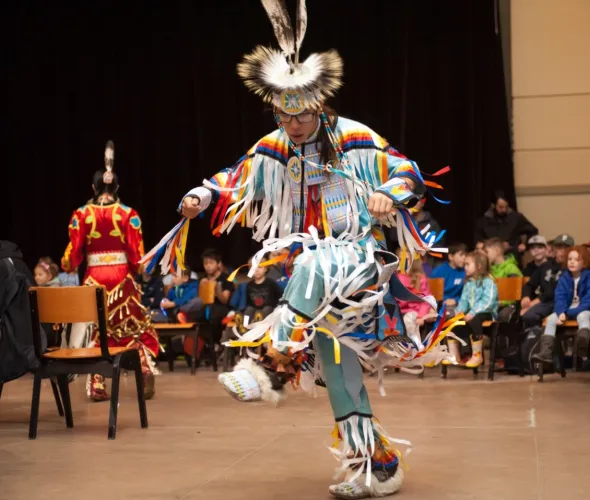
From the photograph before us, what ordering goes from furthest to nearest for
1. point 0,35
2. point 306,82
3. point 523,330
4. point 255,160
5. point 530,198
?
1. point 0,35
2. point 530,198
3. point 523,330
4. point 255,160
5. point 306,82

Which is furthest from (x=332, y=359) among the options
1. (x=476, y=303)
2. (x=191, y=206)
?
(x=476, y=303)

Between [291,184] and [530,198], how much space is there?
24.4 feet

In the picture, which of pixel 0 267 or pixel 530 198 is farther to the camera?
pixel 530 198

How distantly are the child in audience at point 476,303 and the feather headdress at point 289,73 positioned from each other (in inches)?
177

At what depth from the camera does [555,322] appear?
7.25 metres

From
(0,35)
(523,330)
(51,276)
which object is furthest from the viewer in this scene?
(0,35)

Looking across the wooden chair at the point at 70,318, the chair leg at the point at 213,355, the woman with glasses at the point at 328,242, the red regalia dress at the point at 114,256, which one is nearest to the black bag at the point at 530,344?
the chair leg at the point at 213,355

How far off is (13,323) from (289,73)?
2513 mm

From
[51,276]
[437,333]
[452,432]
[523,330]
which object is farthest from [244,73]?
[51,276]

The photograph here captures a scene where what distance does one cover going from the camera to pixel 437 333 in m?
3.57

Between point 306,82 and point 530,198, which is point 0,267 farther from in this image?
point 530,198

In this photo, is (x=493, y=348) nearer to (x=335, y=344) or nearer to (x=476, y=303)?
(x=476, y=303)

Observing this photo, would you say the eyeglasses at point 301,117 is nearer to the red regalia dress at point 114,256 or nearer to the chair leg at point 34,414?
the chair leg at point 34,414

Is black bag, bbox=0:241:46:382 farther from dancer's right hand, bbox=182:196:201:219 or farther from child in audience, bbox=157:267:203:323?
child in audience, bbox=157:267:203:323
